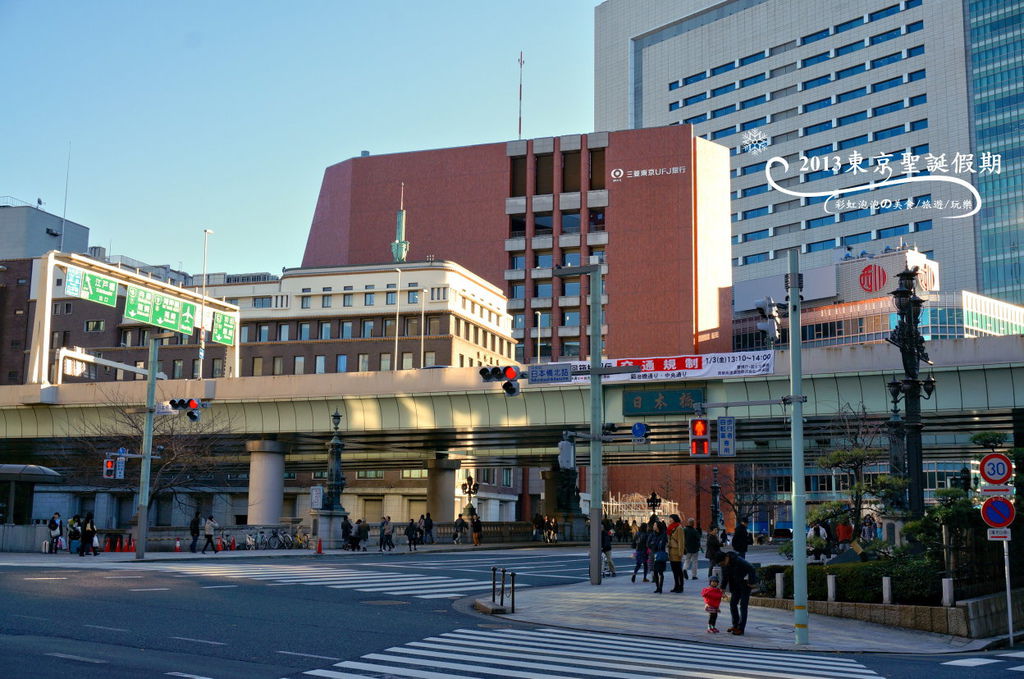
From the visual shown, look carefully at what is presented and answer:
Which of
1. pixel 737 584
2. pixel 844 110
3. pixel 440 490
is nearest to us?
pixel 737 584

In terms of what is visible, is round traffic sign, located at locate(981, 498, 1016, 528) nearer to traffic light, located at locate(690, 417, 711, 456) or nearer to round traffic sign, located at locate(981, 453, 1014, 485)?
round traffic sign, located at locate(981, 453, 1014, 485)

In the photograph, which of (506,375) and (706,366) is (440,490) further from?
(506,375)

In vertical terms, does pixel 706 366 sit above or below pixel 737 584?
above

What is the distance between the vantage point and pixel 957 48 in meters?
129

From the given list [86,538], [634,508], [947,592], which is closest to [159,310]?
[86,538]

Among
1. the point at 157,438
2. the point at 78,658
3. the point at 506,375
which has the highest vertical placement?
the point at 506,375

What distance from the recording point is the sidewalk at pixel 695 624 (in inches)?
679

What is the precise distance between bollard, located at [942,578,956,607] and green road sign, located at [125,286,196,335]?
98.1 feet

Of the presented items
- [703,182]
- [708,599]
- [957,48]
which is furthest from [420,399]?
[957,48]

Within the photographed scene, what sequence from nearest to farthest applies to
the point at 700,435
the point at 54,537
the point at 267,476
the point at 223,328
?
the point at 700,435 → the point at 54,537 → the point at 223,328 → the point at 267,476

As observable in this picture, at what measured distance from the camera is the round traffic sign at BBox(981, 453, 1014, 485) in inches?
731

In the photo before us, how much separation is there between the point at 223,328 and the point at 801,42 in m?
119

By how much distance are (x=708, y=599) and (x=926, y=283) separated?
351ft

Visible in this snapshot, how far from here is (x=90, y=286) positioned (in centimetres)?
3822
